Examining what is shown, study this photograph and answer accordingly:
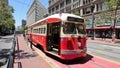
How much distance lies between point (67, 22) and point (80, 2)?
46.7 metres

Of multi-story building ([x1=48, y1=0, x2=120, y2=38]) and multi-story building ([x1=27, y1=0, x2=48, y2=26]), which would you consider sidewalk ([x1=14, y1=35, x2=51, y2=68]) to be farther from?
multi-story building ([x1=27, y1=0, x2=48, y2=26])

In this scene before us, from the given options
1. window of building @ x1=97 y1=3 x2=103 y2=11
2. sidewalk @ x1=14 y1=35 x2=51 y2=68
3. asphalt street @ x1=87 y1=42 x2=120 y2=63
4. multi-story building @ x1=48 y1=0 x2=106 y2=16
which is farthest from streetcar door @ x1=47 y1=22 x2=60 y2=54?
window of building @ x1=97 y1=3 x2=103 y2=11

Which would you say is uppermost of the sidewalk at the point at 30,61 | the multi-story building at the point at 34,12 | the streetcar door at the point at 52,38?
the multi-story building at the point at 34,12

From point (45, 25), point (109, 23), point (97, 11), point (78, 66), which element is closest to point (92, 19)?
point (97, 11)

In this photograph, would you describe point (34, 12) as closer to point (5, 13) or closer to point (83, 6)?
point (5, 13)

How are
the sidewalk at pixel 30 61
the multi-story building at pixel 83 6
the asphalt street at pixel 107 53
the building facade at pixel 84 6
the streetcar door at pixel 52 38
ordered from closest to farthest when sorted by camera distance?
the sidewalk at pixel 30 61 < the asphalt street at pixel 107 53 < the streetcar door at pixel 52 38 < the building facade at pixel 84 6 < the multi-story building at pixel 83 6

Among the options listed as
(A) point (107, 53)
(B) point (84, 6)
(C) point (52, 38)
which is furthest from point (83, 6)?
(C) point (52, 38)

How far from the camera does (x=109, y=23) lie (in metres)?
41.0

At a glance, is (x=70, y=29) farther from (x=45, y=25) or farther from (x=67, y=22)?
(x=45, y=25)

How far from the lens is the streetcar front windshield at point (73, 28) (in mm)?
10523

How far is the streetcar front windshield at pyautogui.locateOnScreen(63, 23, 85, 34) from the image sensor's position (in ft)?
34.5

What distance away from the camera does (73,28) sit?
35.4 ft

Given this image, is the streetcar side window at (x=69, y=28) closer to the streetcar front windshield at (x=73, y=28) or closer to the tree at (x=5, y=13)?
the streetcar front windshield at (x=73, y=28)

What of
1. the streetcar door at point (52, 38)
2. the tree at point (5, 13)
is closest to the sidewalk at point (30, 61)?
the streetcar door at point (52, 38)
